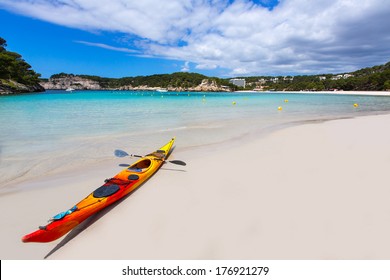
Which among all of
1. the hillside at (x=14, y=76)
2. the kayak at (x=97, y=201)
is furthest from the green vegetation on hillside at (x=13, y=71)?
the kayak at (x=97, y=201)

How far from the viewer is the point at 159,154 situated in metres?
7.76

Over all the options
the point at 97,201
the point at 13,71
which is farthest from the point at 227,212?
the point at 13,71

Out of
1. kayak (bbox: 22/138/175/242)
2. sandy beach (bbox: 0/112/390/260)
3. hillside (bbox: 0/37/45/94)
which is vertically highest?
hillside (bbox: 0/37/45/94)

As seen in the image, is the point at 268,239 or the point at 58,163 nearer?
the point at 268,239

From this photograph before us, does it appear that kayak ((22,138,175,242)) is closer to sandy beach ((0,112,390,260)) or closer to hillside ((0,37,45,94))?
sandy beach ((0,112,390,260))

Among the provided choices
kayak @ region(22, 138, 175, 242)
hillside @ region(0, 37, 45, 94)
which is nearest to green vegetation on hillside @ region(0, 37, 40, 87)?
hillside @ region(0, 37, 45, 94)

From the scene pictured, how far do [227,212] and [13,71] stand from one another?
9927 cm

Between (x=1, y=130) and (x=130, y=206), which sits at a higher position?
(x=1, y=130)

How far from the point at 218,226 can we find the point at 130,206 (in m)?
2.27

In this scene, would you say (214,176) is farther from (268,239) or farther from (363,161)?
(363,161)

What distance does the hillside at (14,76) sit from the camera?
216 feet

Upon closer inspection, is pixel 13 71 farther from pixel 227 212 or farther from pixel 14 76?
pixel 227 212

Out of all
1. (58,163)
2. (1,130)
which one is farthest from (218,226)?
(1,130)

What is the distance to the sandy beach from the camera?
3578mm
